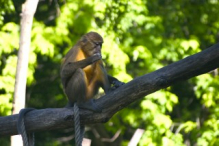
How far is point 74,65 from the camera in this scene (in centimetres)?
621

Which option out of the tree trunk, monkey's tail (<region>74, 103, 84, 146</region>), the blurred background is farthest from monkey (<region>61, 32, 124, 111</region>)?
the blurred background

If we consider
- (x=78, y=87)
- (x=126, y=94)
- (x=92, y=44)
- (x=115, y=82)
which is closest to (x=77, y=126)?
(x=126, y=94)

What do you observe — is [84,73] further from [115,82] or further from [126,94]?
[126,94]

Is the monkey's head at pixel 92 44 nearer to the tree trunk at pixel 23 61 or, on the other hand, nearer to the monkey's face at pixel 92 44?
the monkey's face at pixel 92 44

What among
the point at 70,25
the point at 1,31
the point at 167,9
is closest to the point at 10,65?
the point at 1,31

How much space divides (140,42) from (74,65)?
5308mm

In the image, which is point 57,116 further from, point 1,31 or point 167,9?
point 167,9

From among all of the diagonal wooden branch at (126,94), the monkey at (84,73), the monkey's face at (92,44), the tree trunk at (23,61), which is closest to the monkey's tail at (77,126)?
the diagonal wooden branch at (126,94)

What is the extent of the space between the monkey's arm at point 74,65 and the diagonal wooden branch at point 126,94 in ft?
2.00

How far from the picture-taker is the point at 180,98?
14.4 meters

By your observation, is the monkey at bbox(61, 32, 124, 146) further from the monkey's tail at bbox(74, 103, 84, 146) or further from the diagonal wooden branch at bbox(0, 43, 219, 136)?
the diagonal wooden branch at bbox(0, 43, 219, 136)

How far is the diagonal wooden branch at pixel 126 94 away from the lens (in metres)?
5.02

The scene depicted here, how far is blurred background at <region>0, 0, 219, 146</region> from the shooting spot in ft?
34.7

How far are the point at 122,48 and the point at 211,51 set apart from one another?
641 cm
